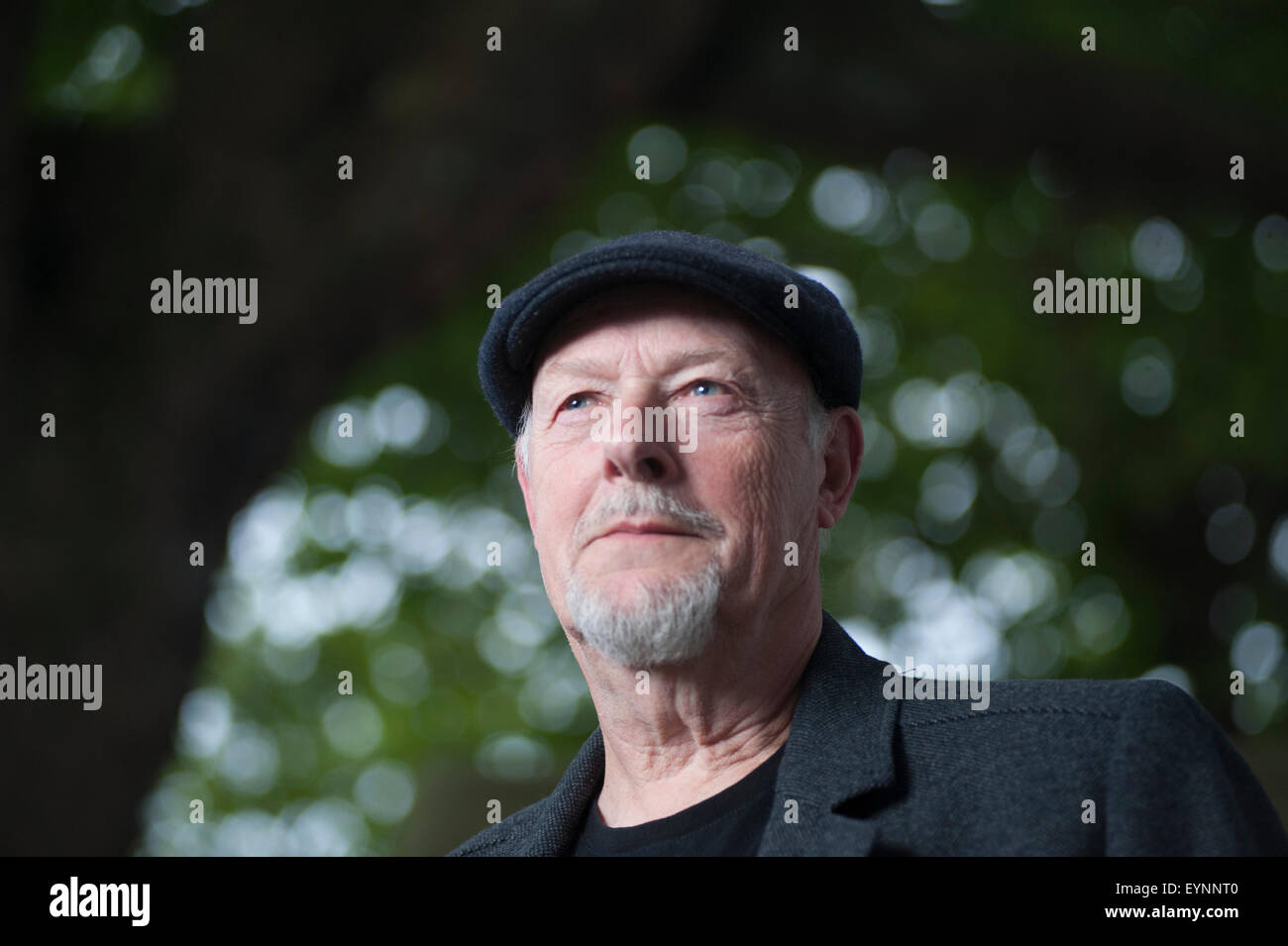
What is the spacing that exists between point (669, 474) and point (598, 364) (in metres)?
0.33

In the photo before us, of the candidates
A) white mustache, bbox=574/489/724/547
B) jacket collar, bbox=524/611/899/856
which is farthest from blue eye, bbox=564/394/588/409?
jacket collar, bbox=524/611/899/856

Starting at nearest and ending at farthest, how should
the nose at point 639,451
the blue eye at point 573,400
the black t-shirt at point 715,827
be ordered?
1. the black t-shirt at point 715,827
2. the nose at point 639,451
3. the blue eye at point 573,400

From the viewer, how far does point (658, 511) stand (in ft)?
8.75

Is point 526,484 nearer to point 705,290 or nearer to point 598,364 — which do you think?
point 598,364

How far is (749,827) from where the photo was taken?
2572 millimetres

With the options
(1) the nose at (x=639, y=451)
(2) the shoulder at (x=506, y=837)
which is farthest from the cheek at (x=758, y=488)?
(2) the shoulder at (x=506, y=837)

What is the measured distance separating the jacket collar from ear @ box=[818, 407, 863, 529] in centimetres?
27

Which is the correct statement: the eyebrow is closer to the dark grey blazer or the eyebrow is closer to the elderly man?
the elderly man

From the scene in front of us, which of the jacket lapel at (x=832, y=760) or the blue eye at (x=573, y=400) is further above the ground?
the blue eye at (x=573, y=400)

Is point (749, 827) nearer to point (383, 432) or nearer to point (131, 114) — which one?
point (131, 114)

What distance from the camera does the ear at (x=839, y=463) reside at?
3.06 metres

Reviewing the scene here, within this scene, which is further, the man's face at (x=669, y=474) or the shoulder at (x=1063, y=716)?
the man's face at (x=669, y=474)

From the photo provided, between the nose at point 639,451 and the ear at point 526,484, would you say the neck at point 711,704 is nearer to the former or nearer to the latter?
the nose at point 639,451
